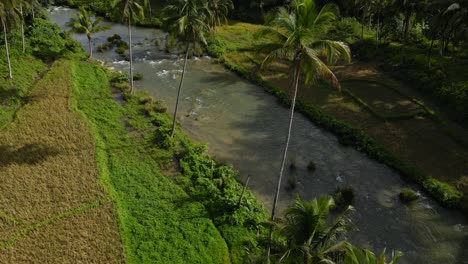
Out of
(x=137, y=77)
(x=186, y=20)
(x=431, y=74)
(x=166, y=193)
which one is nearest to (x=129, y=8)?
(x=186, y=20)

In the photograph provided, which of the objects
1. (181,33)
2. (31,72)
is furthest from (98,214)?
(31,72)

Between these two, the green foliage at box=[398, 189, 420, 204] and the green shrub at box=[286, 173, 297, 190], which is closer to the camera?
the green foliage at box=[398, 189, 420, 204]

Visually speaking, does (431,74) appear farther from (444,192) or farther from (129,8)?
(129,8)

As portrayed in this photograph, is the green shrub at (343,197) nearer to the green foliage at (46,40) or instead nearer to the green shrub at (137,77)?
the green shrub at (137,77)

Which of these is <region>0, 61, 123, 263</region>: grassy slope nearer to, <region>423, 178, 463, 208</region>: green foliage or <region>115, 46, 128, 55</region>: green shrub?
<region>115, 46, 128, 55</region>: green shrub

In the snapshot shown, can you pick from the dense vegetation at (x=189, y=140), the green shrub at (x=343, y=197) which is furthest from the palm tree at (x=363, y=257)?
the green shrub at (x=343, y=197)

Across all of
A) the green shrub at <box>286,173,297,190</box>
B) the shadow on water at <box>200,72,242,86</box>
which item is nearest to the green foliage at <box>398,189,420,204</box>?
the green shrub at <box>286,173,297,190</box>
